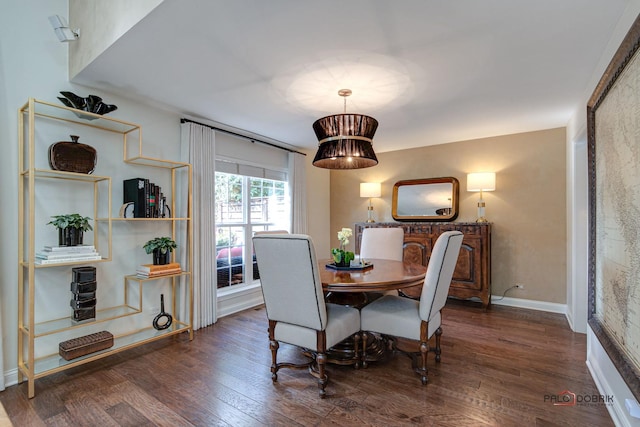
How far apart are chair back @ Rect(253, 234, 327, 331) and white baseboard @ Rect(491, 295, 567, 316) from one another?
3.24m

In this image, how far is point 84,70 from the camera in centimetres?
240

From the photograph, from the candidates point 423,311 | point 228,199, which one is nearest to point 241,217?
point 228,199

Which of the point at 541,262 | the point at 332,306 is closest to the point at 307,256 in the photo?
the point at 332,306

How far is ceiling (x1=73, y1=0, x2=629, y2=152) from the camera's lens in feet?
5.62

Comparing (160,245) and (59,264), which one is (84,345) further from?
(160,245)

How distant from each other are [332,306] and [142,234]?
1995 millimetres

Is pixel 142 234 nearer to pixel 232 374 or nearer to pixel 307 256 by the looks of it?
pixel 232 374

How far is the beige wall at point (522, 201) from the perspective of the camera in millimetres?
3945

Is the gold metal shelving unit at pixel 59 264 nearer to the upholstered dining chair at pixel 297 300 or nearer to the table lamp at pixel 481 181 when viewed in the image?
the upholstered dining chair at pixel 297 300

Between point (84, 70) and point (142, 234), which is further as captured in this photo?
point (142, 234)

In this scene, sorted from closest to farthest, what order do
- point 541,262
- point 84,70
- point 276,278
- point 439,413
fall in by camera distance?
point 439,413, point 276,278, point 84,70, point 541,262

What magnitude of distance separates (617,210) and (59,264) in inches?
136

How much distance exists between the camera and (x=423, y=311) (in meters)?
2.25

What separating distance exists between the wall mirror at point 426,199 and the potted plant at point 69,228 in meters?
3.98
